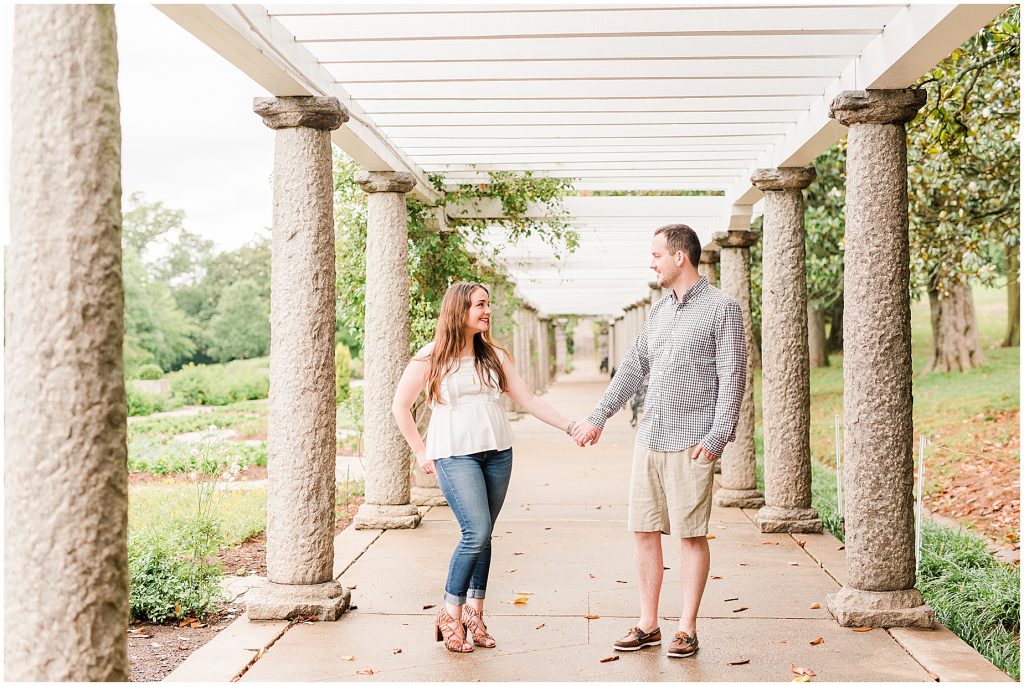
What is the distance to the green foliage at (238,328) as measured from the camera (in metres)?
51.1

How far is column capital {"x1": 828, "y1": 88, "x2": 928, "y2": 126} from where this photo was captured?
534 cm

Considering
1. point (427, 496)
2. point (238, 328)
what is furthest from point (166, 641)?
point (238, 328)

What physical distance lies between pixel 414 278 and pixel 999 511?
648 centimetres

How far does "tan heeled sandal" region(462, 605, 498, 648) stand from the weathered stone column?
3.12 ft

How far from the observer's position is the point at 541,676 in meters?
4.51

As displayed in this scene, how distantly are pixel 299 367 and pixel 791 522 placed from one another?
450 centimetres

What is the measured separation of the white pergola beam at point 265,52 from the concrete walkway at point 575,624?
9.63 feet

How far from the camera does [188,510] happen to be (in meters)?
8.69

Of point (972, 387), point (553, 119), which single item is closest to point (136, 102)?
point (972, 387)

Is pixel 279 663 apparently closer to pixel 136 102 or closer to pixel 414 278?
pixel 414 278

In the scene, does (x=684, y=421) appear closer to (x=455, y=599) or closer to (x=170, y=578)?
(x=455, y=599)

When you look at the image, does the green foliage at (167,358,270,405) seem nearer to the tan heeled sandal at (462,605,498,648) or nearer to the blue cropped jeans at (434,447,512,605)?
the tan heeled sandal at (462,605,498,648)

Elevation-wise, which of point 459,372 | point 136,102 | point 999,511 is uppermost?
point 136,102

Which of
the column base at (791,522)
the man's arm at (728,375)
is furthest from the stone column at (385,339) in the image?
the man's arm at (728,375)
